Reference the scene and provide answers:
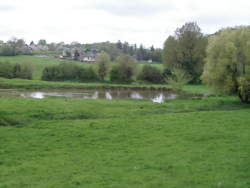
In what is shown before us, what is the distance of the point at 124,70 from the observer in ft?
238

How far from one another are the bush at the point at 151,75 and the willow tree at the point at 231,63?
3974 cm

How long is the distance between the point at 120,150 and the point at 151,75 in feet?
201

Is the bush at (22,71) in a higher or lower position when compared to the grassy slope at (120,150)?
higher

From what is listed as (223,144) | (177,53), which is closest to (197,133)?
(223,144)

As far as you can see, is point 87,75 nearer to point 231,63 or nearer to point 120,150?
point 231,63

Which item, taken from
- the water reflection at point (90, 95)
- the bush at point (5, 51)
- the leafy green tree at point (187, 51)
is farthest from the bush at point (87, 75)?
the bush at point (5, 51)

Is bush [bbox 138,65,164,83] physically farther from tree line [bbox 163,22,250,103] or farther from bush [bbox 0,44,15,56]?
bush [bbox 0,44,15,56]

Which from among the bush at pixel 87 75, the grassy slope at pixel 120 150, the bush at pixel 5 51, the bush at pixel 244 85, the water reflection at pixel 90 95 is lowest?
the grassy slope at pixel 120 150

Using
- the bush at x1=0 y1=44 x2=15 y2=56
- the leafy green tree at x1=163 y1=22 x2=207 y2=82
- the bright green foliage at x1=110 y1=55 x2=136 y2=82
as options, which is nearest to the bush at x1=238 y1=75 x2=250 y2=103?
the leafy green tree at x1=163 y1=22 x2=207 y2=82

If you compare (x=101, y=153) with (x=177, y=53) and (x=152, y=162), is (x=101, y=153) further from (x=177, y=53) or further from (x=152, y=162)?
(x=177, y=53)

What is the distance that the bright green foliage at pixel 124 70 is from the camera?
72500mm

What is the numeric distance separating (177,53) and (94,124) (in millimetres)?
54896

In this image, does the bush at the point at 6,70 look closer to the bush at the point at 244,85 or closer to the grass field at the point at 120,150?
the grass field at the point at 120,150

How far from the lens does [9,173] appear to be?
1036 centimetres
